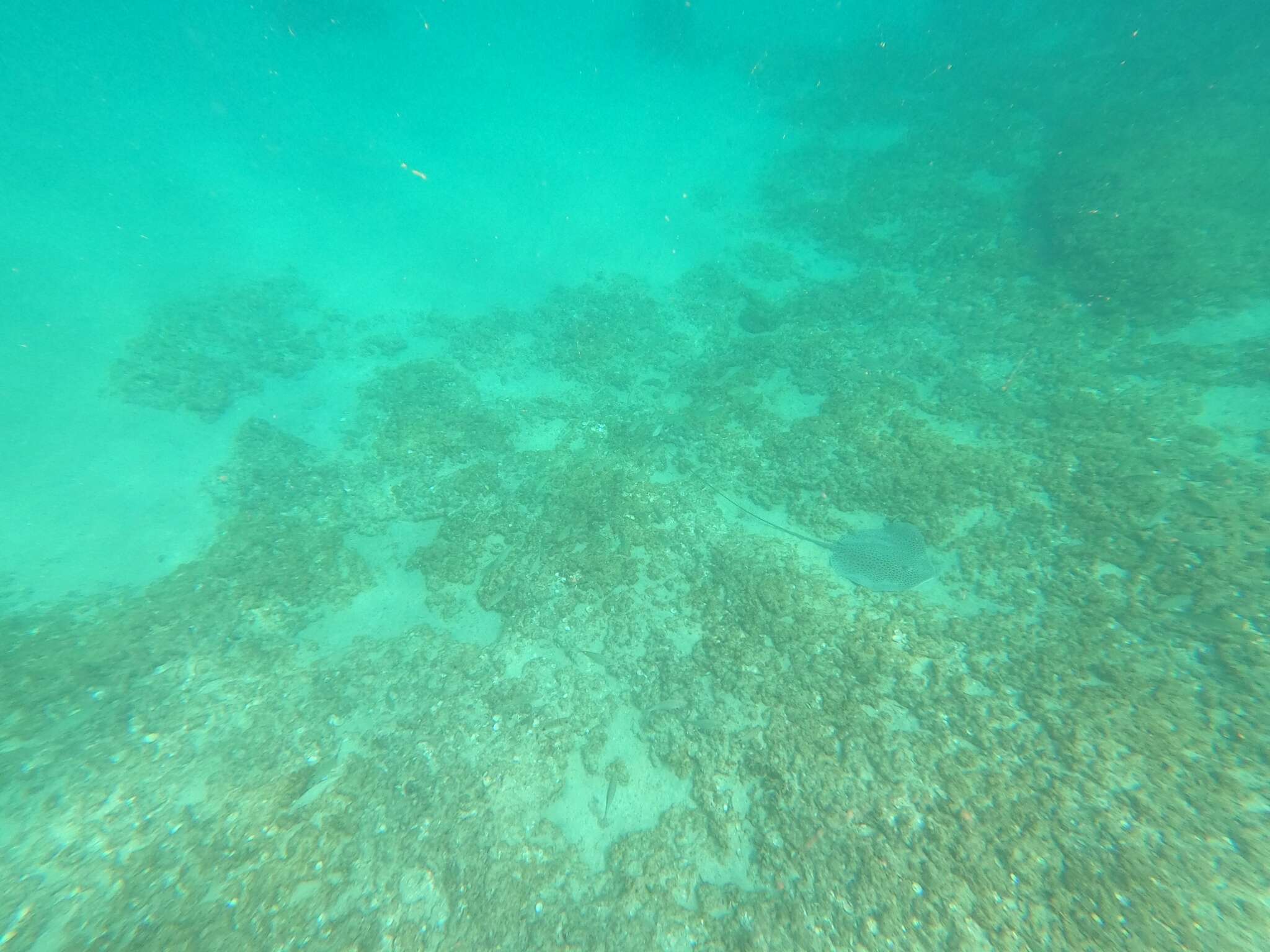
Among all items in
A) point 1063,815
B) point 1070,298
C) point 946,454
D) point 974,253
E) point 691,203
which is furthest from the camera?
point 691,203

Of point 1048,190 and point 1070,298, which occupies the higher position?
point 1048,190

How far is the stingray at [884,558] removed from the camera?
649 cm

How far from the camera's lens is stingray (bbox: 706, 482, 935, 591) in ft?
21.3

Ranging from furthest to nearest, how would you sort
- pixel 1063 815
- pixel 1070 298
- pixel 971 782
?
1. pixel 1070 298
2. pixel 971 782
3. pixel 1063 815

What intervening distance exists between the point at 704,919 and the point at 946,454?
24.4ft

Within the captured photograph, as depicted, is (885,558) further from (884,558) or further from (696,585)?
(696,585)

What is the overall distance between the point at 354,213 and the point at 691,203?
1536 centimetres

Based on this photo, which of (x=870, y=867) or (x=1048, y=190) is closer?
(x=870, y=867)

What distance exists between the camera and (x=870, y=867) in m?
4.26

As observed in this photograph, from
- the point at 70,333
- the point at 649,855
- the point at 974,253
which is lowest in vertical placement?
the point at 649,855

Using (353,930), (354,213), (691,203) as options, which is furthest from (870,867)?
(354,213)

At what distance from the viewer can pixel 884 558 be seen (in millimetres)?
6711

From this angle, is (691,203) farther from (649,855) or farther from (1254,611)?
(649,855)

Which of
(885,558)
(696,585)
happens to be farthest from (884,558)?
(696,585)
